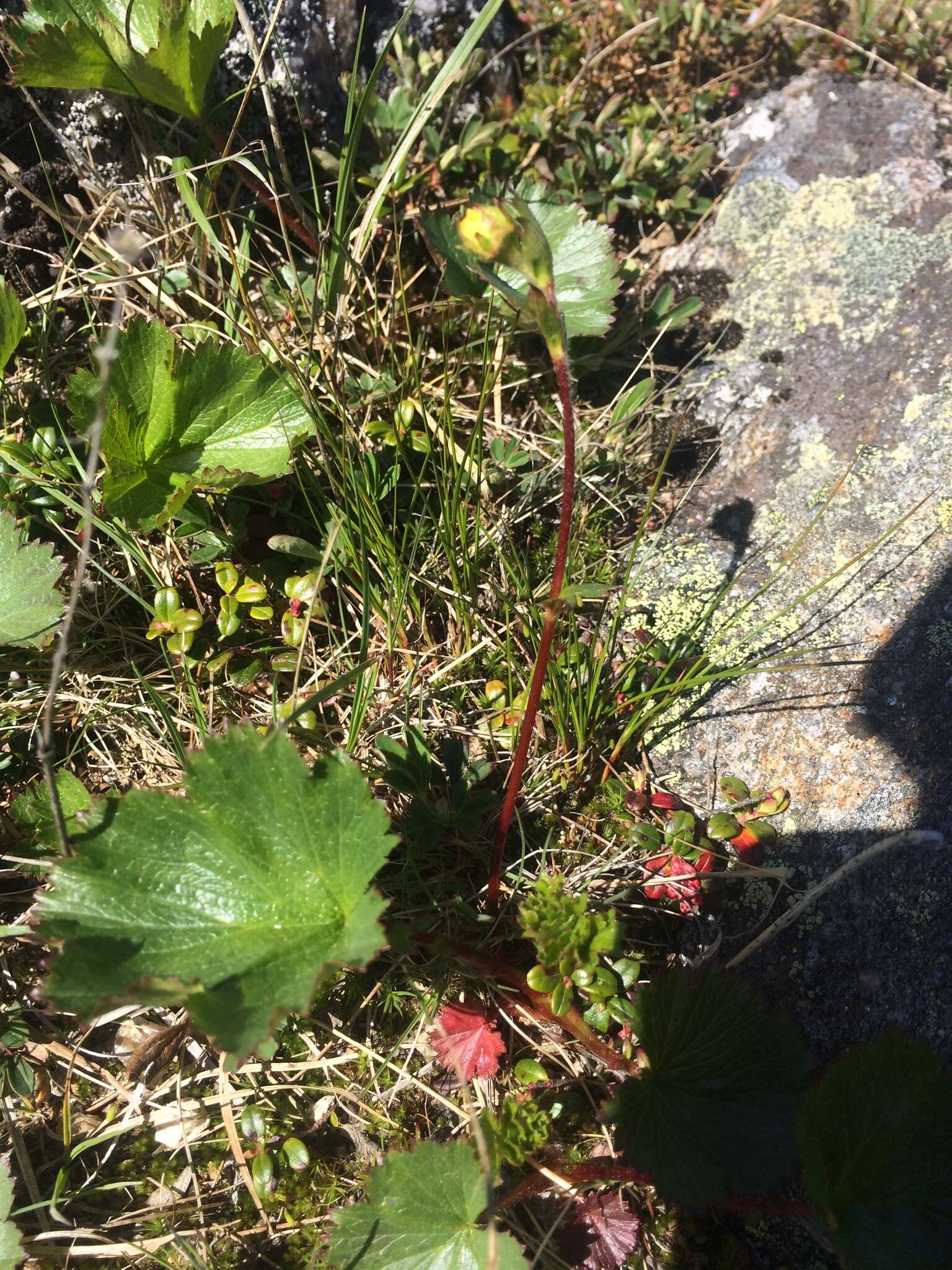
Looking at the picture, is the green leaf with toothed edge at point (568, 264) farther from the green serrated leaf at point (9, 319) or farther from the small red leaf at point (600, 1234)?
the small red leaf at point (600, 1234)

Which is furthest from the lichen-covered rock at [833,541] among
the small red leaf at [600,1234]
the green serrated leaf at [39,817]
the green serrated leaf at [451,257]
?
the green serrated leaf at [39,817]

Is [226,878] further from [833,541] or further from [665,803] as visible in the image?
[833,541]

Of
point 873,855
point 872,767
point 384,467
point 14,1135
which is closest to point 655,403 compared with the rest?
point 384,467

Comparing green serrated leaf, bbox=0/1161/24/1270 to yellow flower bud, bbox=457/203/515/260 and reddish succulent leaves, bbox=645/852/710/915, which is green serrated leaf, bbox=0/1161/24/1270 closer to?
reddish succulent leaves, bbox=645/852/710/915

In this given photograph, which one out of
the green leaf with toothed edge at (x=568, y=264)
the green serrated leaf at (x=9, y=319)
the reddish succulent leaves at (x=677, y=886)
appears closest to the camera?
the reddish succulent leaves at (x=677, y=886)

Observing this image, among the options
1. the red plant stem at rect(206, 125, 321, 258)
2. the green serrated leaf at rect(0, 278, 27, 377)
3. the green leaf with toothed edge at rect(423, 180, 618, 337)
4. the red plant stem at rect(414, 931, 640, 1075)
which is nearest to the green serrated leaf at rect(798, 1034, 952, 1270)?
the red plant stem at rect(414, 931, 640, 1075)
